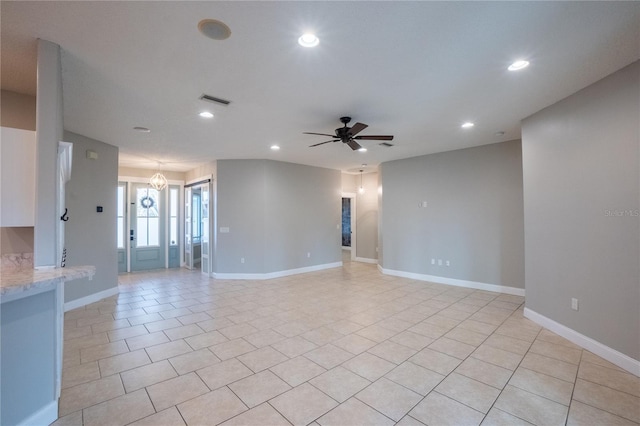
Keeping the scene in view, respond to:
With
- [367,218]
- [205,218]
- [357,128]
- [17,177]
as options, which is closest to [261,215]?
[205,218]

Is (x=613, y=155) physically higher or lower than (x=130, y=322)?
higher

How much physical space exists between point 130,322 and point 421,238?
573 centimetres

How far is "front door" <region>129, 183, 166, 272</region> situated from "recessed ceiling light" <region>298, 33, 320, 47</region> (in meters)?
7.26

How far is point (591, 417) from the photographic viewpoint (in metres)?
2.14

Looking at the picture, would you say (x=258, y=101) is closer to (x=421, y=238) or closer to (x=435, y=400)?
(x=435, y=400)

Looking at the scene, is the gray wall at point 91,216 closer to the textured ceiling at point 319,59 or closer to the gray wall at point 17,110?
the textured ceiling at point 319,59

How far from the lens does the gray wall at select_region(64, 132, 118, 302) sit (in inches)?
185

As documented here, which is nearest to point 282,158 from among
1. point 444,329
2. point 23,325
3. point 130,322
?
point 130,322

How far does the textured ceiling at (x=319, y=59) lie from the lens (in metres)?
1.97

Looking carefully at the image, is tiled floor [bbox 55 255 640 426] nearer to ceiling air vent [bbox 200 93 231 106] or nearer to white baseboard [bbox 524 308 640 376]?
white baseboard [bbox 524 308 640 376]

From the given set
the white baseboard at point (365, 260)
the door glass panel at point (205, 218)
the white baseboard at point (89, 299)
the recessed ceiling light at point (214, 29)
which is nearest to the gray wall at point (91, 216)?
the white baseboard at point (89, 299)

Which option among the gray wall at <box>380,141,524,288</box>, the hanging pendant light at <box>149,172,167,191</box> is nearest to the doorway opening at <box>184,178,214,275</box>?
the hanging pendant light at <box>149,172,167,191</box>

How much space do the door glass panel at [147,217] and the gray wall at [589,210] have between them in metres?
8.56

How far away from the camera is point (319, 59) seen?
253 cm
